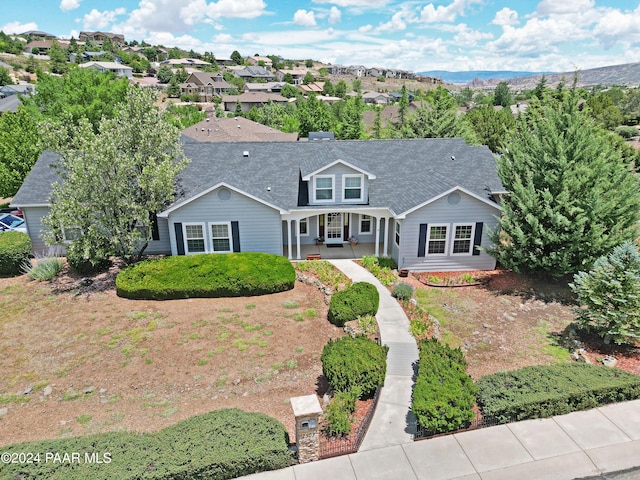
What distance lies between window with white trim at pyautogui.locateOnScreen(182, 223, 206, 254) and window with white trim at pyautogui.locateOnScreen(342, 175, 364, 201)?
278 inches

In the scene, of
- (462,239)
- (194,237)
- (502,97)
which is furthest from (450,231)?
(502,97)

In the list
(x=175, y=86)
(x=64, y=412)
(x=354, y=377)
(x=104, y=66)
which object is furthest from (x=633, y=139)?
(x=104, y=66)

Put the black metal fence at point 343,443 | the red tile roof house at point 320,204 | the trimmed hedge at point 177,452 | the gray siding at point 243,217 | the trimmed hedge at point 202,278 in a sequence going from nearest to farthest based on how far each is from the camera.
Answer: the trimmed hedge at point 177,452 → the black metal fence at point 343,443 → the trimmed hedge at point 202,278 → the gray siding at point 243,217 → the red tile roof house at point 320,204

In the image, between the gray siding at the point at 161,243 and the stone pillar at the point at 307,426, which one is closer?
the stone pillar at the point at 307,426

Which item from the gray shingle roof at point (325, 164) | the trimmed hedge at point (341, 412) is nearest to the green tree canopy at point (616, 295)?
the gray shingle roof at point (325, 164)

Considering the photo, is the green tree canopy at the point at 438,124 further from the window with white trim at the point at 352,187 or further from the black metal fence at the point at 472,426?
the black metal fence at the point at 472,426

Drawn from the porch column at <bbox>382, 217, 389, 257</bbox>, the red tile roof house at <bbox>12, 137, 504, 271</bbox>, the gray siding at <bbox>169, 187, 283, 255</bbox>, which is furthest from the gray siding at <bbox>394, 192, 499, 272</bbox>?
the gray siding at <bbox>169, 187, 283, 255</bbox>

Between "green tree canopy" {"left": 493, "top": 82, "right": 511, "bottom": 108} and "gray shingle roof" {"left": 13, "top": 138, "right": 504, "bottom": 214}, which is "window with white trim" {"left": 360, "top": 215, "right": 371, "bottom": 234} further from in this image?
"green tree canopy" {"left": 493, "top": 82, "right": 511, "bottom": 108}

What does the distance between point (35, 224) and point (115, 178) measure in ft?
23.2

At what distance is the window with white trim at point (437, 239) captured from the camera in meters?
19.7

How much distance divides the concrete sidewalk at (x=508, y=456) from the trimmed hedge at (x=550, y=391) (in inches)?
13.3

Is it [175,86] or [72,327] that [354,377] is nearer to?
[72,327]

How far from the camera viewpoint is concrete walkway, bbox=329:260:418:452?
9742mm

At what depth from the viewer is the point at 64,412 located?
1095 centimetres
